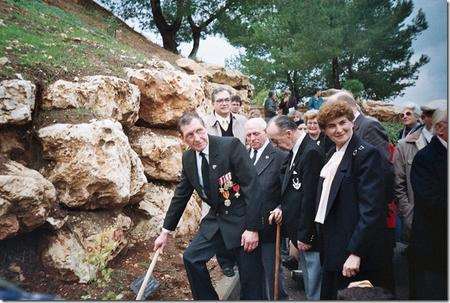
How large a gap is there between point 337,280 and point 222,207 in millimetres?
815

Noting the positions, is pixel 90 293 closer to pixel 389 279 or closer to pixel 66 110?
pixel 66 110

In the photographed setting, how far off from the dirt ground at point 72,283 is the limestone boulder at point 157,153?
1048mm

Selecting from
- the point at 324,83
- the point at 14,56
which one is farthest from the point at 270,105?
the point at 14,56

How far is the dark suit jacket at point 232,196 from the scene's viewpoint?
244 cm

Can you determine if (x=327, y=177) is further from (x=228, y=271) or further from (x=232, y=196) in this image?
(x=228, y=271)

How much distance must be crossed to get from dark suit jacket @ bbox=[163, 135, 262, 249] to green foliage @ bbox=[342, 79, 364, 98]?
3.97 feet

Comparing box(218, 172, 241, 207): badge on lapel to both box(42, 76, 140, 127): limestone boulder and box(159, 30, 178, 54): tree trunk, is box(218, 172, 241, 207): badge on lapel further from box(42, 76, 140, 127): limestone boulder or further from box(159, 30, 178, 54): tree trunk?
box(159, 30, 178, 54): tree trunk

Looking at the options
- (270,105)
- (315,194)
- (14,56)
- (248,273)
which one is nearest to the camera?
(315,194)

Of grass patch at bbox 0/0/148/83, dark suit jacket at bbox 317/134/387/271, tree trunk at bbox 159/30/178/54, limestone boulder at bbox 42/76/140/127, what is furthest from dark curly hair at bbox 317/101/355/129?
tree trunk at bbox 159/30/178/54

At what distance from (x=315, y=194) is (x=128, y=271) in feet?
5.33

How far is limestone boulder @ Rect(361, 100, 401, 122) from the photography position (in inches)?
128

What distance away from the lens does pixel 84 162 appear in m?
2.94

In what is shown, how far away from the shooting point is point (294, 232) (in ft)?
8.46

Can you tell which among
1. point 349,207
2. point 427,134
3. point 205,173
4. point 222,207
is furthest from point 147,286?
point 427,134
